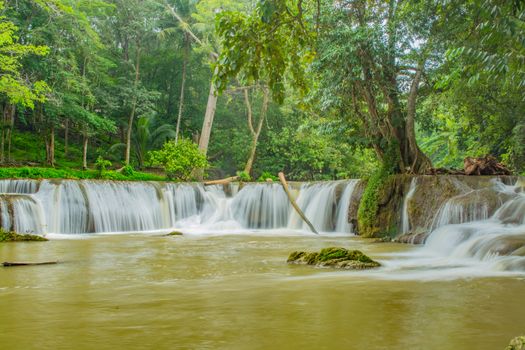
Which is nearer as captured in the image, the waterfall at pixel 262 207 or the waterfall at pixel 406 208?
the waterfall at pixel 406 208

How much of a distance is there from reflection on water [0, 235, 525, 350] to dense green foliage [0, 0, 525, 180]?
1.83 metres

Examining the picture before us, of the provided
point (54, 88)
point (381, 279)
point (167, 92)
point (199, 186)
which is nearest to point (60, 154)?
point (54, 88)

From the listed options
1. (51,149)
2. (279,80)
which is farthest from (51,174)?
(279,80)

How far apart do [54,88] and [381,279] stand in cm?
1969

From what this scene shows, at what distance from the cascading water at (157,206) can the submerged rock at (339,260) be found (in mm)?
8195

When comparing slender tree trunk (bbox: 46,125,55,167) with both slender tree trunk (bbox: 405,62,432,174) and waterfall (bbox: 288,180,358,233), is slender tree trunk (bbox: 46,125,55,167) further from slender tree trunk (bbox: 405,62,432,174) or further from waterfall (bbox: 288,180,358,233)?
slender tree trunk (bbox: 405,62,432,174)

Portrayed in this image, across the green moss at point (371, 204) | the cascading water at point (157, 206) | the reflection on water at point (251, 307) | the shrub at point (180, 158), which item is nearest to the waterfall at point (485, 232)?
the reflection on water at point (251, 307)

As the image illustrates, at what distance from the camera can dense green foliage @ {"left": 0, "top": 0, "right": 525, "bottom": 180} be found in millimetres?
5258

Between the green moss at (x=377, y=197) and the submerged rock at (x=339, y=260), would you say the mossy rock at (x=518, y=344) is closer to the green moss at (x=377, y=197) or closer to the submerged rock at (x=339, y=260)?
the submerged rock at (x=339, y=260)

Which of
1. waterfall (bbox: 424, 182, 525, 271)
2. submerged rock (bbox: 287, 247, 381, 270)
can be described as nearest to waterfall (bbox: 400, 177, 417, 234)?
waterfall (bbox: 424, 182, 525, 271)

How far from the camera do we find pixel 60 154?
89.6 ft

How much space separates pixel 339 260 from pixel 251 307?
10.2 feet

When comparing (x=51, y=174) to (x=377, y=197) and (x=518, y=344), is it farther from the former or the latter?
(x=518, y=344)

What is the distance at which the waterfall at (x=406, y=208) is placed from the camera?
43.1 feet
